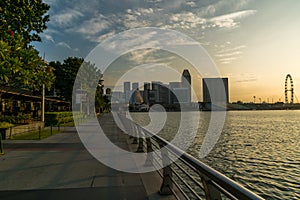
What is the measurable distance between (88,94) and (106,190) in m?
39.8

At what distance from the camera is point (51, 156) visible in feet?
30.9

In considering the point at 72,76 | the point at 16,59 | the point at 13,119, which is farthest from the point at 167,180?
the point at 72,76

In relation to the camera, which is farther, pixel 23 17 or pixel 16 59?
pixel 23 17

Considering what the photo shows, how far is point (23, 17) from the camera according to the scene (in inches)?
450

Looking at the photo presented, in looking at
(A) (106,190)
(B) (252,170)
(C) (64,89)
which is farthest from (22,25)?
(C) (64,89)

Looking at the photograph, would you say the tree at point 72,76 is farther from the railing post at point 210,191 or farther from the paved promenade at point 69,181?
the railing post at point 210,191

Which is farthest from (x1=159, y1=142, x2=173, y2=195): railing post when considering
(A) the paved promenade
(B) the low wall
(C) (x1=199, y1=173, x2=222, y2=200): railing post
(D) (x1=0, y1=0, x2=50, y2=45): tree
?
(B) the low wall

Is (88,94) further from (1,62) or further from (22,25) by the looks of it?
(1,62)

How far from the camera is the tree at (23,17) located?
31.9ft

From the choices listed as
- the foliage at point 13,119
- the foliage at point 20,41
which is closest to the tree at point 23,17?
the foliage at point 20,41

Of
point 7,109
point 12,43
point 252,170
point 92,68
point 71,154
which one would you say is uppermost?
point 92,68

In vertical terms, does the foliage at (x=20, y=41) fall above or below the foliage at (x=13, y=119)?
above

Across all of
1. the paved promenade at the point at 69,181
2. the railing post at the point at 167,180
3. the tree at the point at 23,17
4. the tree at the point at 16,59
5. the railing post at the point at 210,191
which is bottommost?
the paved promenade at the point at 69,181

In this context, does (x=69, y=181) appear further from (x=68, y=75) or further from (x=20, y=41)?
(x=68, y=75)
